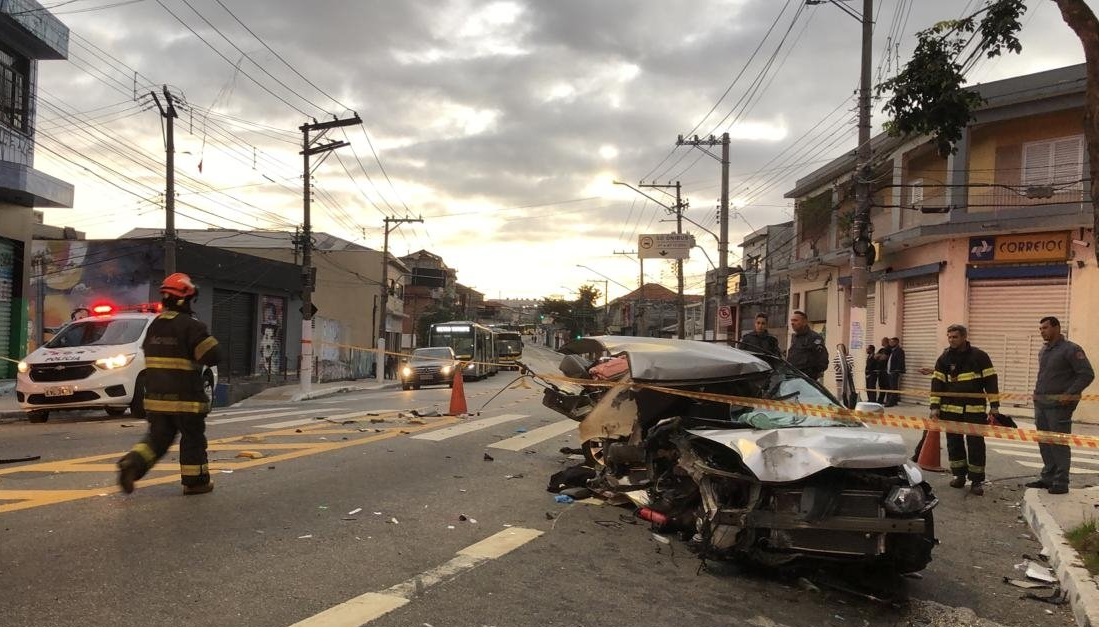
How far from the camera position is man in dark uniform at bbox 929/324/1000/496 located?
772 centimetres

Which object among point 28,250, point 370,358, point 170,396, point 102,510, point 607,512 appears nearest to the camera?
point 102,510

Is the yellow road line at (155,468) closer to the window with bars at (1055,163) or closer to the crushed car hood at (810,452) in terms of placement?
the crushed car hood at (810,452)

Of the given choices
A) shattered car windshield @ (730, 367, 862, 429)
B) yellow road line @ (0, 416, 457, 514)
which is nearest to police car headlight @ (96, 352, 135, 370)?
yellow road line @ (0, 416, 457, 514)

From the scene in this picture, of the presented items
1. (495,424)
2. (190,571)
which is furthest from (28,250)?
(190,571)

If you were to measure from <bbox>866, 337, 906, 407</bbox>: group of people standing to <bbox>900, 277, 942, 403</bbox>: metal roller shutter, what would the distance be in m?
1.12

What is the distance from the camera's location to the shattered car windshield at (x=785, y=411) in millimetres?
5129

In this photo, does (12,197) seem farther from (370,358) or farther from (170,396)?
(370,358)

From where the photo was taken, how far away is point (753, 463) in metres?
4.34

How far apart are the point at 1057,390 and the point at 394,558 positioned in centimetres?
673

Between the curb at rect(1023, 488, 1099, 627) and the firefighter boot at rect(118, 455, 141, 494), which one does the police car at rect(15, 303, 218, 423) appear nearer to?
the firefighter boot at rect(118, 455, 141, 494)

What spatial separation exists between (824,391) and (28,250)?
68.3ft

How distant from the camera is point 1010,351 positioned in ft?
59.3

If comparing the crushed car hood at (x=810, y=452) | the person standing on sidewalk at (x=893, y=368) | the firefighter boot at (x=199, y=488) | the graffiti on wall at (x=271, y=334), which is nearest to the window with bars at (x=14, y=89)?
the graffiti on wall at (x=271, y=334)

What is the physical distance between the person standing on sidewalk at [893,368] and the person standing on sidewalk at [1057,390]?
11.4 m
